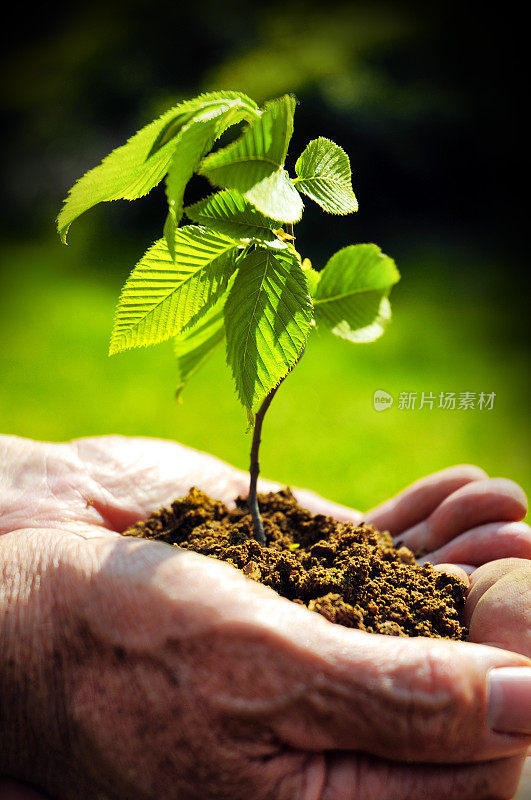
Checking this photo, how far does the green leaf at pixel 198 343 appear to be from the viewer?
986 millimetres

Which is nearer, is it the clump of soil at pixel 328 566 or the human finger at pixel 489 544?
the clump of soil at pixel 328 566

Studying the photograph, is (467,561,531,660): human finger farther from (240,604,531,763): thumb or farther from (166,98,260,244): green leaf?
(166,98,260,244): green leaf

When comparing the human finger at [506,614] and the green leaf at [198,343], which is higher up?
the green leaf at [198,343]

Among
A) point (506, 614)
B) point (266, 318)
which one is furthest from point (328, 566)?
point (266, 318)

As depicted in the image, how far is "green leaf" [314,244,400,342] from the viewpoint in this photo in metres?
0.88

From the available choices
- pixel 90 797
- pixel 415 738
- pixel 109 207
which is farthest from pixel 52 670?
pixel 109 207

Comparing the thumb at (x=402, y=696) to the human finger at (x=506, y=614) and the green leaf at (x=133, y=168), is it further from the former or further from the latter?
the green leaf at (x=133, y=168)

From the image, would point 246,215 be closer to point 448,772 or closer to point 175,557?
point 175,557

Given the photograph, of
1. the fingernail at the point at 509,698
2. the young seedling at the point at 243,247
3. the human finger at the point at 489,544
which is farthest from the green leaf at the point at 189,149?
the human finger at the point at 489,544

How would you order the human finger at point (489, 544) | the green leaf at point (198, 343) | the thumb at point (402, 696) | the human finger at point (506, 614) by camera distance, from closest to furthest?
the thumb at point (402, 696) < the human finger at point (506, 614) < the green leaf at point (198, 343) < the human finger at point (489, 544)

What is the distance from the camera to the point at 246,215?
0.81 m

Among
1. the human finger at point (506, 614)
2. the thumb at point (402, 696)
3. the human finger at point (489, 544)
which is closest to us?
the thumb at point (402, 696)

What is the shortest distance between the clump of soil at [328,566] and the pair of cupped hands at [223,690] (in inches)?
2.5

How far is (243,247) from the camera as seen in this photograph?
2.79 feet
